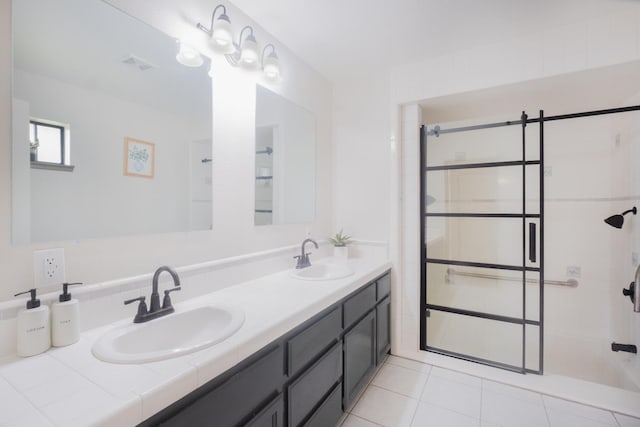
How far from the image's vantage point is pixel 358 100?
A: 259 cm

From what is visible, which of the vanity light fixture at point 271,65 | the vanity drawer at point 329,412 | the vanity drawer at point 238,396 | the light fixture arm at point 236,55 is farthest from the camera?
the vanity light fixture at point 271,65

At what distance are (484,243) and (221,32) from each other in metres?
2.24

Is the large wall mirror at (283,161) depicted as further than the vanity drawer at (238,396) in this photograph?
Yes

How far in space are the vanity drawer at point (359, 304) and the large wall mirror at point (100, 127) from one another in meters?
0.92

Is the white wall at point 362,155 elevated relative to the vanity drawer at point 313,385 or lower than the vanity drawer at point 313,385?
elevated

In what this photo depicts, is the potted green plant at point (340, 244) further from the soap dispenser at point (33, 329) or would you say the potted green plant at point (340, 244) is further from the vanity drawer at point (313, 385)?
the soap dispenser at point (33, 329)

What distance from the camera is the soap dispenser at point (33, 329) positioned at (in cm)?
88

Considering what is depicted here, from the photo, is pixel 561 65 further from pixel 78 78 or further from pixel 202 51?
pixel 78 78

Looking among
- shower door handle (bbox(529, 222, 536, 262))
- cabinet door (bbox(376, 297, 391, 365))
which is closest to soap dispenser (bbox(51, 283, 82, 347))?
cabinet door (bbox(376, 297, 391, 365))

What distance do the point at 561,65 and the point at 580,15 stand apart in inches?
10.4

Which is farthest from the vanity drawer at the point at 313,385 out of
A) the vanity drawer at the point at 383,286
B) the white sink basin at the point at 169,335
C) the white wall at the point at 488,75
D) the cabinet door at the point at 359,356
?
the white wall at the point at 488,75

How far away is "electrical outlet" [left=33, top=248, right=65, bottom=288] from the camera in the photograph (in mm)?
966

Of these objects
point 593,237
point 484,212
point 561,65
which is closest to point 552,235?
point 593,237

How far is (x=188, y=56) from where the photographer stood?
4.65ft
